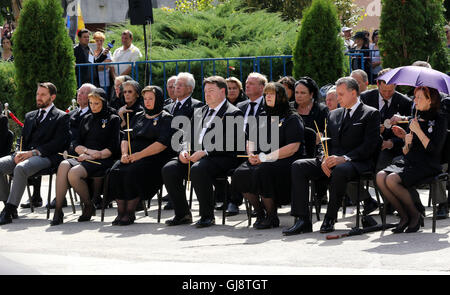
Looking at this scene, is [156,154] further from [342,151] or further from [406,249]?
[406,249]

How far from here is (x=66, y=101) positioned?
1455cm

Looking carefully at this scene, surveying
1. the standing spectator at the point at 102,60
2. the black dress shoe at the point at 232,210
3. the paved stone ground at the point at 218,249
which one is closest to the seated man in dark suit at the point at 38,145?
the paved stone ground at the point at 218,249

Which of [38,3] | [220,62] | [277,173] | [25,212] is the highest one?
[38,3]

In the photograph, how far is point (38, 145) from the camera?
11.5 m

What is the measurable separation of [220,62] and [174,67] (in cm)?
108

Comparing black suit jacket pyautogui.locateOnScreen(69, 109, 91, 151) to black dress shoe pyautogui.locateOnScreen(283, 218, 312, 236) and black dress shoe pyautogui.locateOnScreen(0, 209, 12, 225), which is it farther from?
black dress shoe pyautogui.locateOnScreen(283, 218, 312, 236)

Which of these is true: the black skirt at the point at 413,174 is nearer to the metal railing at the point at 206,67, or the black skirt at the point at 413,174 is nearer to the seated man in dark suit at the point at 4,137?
the seated man in dark suit at the point at 4,137

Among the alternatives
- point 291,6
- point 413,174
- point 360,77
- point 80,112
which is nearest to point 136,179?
point 80,112

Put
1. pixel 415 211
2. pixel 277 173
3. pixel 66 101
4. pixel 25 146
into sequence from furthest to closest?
pixel 66 101 → pixel 25 146 → pixel 277 173 → pixel 415 211

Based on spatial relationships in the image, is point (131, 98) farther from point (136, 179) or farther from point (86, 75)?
point (86, 75)

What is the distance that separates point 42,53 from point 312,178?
6.71m

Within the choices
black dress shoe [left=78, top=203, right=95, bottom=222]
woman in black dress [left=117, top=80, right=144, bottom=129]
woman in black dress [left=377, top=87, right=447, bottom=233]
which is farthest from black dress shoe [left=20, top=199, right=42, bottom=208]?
woman in black dress [left=377, top=87, right=447, bottom=233]

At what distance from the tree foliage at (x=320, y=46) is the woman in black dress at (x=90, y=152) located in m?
3.91
